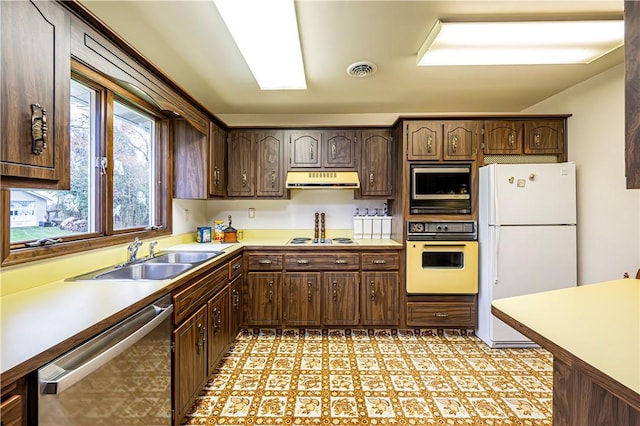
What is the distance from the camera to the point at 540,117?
2.72 meters

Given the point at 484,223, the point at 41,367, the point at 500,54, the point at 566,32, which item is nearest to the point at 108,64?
the point at 41,367

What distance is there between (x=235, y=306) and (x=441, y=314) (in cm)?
207

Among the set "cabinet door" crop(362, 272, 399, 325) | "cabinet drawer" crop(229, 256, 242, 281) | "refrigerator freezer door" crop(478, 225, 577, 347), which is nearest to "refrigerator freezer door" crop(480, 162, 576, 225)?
"refrigerator freezer door" crop(478, 225, 577, 347)

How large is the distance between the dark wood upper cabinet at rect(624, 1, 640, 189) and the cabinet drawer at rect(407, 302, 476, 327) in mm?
2283

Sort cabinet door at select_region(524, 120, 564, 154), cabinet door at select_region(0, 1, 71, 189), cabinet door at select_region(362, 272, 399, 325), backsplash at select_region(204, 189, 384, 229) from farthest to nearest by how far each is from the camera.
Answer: backsplash at select_region(204, 189, 384, 229) < cabinet door at select_region(362, 272, 399, 325) < cabinet door at select_region(524, 120, 564, 154) < cabinet door at select_region(0, 1, 71, 189)

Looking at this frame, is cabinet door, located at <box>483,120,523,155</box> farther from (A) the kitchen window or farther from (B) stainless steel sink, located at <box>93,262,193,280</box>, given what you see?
(A) the kitchen window

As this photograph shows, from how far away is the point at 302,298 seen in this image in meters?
2.85

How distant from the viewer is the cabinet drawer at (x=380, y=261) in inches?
112

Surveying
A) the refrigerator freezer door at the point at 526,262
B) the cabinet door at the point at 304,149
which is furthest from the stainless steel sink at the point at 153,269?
the refrigerator freezer door at the point at 526,262

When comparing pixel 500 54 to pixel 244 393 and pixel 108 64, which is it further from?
pixel 244 393

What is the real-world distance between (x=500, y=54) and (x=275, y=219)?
273 centimetres

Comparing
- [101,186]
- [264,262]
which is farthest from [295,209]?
[101,186]

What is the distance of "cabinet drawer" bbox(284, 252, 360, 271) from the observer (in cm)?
285

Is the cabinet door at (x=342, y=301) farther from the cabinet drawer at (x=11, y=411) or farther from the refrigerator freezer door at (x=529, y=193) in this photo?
the cabinet drawer at (x=11, y=411)
